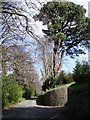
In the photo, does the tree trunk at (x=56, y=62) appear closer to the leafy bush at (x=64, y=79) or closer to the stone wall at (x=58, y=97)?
the leafy bush at (x=64, y=79)

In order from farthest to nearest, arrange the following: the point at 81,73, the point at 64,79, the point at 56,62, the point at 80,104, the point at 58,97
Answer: the point at 56,62 < the point at 64,79 < the point at 58,97 < the point at 81,73 < the point at 80,104

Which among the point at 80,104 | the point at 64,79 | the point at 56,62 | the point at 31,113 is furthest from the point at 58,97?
the point at 80,104

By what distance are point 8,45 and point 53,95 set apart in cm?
816

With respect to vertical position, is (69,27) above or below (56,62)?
above

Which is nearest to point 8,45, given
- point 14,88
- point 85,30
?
point 14,88

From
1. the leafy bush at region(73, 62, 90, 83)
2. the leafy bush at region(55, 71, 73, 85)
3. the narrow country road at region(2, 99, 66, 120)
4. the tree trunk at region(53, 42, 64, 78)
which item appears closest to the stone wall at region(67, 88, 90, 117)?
the narrow country road at region(2, 99, 66, 120)

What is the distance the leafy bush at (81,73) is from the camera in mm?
25467

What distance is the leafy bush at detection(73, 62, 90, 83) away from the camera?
83.6 ft

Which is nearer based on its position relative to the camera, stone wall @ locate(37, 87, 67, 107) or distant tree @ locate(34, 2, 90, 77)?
stone wall @ locate(37, 87, 67, 107)

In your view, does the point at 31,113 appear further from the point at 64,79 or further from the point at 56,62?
the point at 56,62

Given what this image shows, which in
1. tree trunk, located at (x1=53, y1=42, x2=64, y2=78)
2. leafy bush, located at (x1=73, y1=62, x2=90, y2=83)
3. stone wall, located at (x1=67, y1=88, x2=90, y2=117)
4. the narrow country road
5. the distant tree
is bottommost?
the narrow country road

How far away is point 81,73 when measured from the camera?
89.8 feet

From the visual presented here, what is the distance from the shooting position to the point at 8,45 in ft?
113

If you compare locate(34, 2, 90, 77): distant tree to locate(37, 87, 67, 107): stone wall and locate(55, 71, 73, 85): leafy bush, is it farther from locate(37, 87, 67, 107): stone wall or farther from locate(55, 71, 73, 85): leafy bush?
locate(37, 87, 67, 107): stone wall
